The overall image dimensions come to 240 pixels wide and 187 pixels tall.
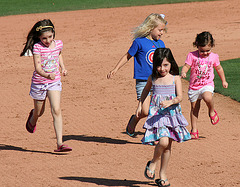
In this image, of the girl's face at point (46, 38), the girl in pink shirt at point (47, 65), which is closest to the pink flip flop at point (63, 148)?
the girl in pink shirt at point (47, 65)

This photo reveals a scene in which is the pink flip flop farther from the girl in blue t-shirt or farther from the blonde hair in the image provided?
the blonde hair

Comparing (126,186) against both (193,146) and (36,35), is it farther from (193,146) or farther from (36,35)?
(36,35)

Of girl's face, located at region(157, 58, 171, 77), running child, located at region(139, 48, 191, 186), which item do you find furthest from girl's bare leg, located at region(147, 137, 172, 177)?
girl's face, located at region(157, 58, 171, 77)

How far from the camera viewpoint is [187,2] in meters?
28.2

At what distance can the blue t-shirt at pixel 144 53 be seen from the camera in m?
8.30

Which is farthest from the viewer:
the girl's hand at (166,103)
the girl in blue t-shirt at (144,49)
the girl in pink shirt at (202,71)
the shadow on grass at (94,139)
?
the shadow on grass at (94,139)

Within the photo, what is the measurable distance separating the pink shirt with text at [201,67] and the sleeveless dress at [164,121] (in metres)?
1.93

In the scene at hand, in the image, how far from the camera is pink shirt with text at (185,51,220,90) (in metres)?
8.46

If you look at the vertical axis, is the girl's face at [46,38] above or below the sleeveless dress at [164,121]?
above

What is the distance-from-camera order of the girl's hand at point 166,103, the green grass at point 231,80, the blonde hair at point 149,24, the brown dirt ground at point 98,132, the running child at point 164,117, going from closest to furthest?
the girl's hand at point 166,103, the running child at point 164,117, the brown dirt ground at point 98,132, the blonde hair at point 149,24, the green grass at point 231,80

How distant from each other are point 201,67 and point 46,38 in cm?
246

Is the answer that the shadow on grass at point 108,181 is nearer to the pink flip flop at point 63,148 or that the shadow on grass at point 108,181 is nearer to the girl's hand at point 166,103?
the pink flip flop at point 63,148

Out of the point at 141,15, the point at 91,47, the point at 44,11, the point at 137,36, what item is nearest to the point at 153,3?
the point at 141,15

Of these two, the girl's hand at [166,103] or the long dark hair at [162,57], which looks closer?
the girl's hand at [166,103]
